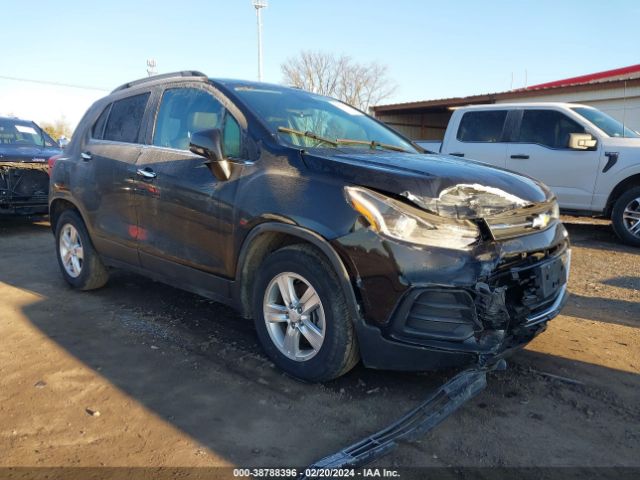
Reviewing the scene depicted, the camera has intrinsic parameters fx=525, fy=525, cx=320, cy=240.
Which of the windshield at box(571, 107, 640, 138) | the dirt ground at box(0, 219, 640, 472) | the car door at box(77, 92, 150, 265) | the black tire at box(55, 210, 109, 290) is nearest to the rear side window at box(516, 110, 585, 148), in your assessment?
the windshield at box(571, 107, 640, 138)

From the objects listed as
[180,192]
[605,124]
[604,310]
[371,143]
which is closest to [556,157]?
[605,124]

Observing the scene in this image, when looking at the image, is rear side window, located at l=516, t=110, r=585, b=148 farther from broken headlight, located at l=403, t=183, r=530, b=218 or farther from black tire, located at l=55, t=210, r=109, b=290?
black tire, located at l=55, t=210, r=109, b=290

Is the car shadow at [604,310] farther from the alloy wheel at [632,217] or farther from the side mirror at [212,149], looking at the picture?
the side mirror at [212,149]

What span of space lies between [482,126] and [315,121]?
557 cm

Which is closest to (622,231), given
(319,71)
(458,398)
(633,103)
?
(458,398)

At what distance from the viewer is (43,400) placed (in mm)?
3061

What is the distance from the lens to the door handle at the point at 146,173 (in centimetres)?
403

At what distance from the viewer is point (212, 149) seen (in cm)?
Result: 337

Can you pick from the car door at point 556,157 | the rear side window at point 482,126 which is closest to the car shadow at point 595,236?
the car door at point 556,157

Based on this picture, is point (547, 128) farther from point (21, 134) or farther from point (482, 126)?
point (21, 134)

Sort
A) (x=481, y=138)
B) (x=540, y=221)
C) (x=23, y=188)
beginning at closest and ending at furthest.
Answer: (x=540, y=221), (x=23, y=188), (x=481, y=138)

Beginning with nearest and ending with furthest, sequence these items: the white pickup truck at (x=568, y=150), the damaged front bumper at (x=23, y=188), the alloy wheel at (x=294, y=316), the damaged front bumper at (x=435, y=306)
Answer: the damaged front bumper at (x=435, y=306), the alloy wheel at (x=294, y=316), the white pickup truck at (x=568, y=150), the damaged front bumper at (x=23, y=188)

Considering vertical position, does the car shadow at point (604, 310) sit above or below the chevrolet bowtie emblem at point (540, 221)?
below

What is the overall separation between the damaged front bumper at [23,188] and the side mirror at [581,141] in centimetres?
818
